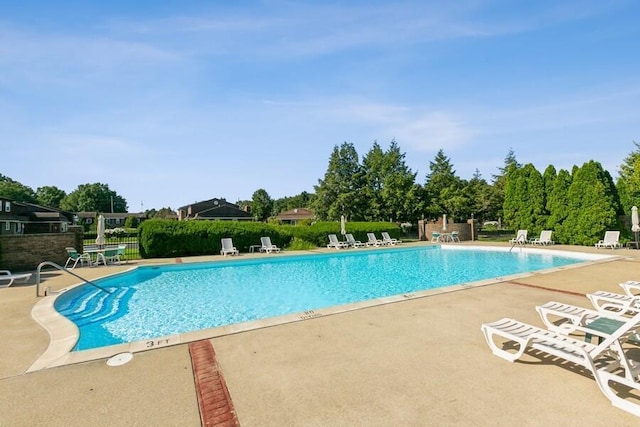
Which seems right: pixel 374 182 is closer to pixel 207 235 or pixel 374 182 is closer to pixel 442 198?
pixel 442 198

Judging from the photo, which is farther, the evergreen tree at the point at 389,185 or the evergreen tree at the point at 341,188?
the evergreen tree at the point at 341,188

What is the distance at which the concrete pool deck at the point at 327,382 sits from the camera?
2.80 metres

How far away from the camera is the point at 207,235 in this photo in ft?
58.2

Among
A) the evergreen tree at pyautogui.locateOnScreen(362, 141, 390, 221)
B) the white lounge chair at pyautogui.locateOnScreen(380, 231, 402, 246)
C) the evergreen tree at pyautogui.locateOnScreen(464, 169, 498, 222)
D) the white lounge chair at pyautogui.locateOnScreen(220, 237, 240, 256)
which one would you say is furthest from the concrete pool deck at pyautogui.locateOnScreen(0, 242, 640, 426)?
the evergreen tree at pyautogui.locateOnScreen(464, 169, 498, 222)

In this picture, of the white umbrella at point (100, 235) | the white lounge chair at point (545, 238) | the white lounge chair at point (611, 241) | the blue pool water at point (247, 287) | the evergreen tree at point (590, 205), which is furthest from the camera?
the white lounge chair at point (545, 238)

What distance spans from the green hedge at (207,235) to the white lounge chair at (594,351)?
15.9 metres

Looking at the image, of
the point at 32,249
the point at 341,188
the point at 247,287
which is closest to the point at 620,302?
the point at 247,287

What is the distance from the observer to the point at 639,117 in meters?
22.2

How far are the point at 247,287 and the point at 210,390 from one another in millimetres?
7689

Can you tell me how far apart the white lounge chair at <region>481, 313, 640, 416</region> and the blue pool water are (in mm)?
5138

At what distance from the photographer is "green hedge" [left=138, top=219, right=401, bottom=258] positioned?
16.2 m

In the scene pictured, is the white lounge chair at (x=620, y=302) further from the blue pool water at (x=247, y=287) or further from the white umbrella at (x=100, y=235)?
the white umbrella at (x=100, y=235)

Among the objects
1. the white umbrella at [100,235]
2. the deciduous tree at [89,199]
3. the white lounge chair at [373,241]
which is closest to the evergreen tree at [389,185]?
the white lounge chair at [373,241]

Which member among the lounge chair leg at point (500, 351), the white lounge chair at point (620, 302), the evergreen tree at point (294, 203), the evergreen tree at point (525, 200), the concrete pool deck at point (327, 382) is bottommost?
the concrete pool deck at point (327, 382)
